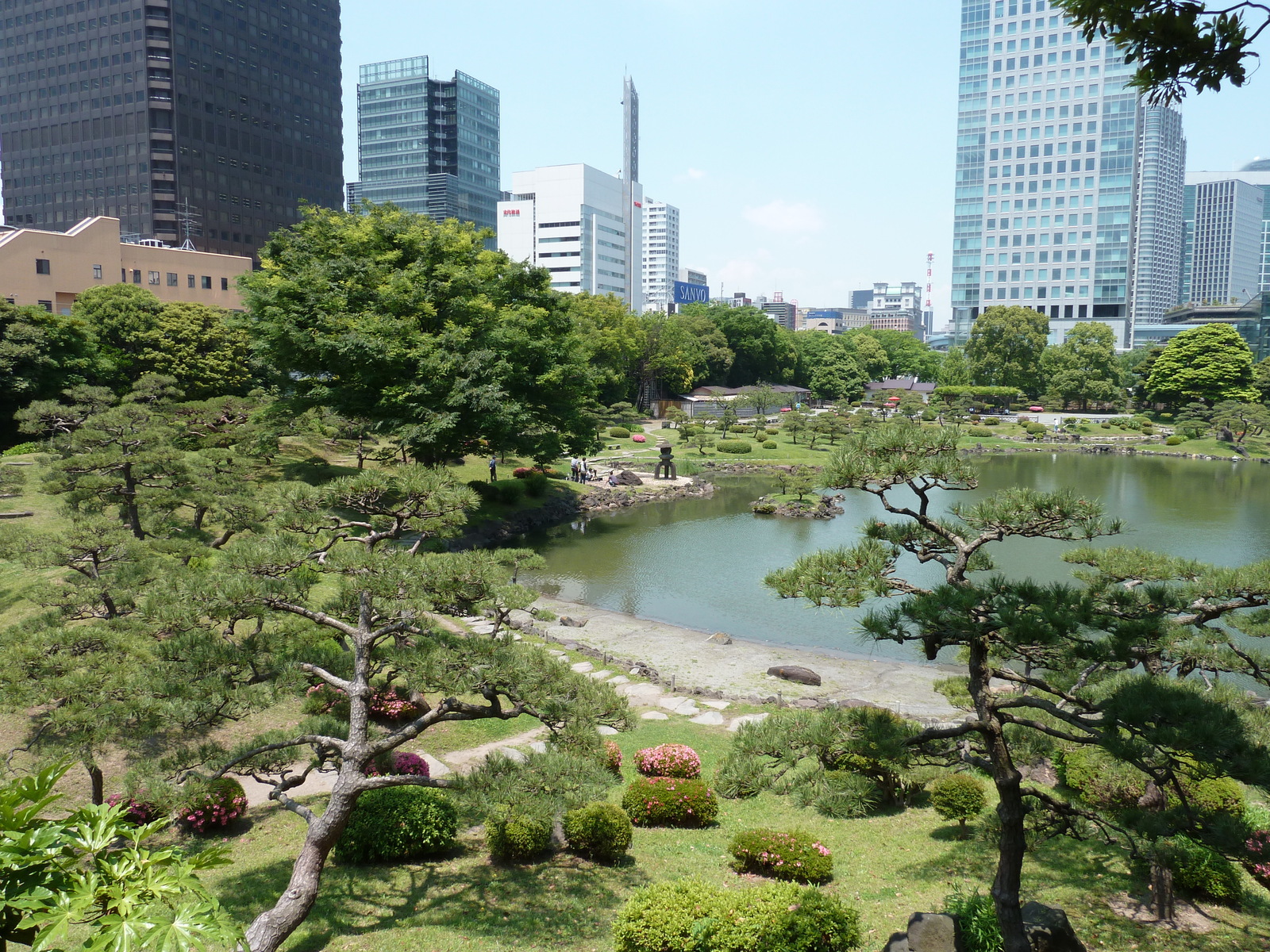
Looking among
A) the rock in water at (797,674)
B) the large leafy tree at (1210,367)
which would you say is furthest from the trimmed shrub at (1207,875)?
the large leafy tree at (1210,367)

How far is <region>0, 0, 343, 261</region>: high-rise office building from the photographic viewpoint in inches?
2923

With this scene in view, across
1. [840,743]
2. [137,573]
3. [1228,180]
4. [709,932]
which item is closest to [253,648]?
[137,573]

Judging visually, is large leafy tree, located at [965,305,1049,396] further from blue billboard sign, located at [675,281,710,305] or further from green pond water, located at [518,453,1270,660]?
blue billboard sign, located at [675,281,710,305]

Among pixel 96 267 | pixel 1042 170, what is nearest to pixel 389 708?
pixel 96 267

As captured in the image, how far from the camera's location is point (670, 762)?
11.6 m

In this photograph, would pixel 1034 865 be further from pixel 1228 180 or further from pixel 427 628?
pixel 1228 180

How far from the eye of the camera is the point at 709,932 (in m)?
7.07

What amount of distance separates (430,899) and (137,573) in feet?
19.5

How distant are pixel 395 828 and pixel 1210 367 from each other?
242 ft

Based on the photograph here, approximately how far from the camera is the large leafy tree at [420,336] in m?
28.0

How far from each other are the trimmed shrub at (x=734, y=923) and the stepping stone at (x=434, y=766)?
208 inches

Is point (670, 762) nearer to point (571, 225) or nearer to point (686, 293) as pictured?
point (571, 225)

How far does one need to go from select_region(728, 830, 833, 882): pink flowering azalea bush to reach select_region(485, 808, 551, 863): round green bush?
2169mm

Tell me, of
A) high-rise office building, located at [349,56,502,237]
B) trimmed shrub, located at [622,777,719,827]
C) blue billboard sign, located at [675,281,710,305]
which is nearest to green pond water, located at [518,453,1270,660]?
trimmed shrub, located at [622,777,719,827]
